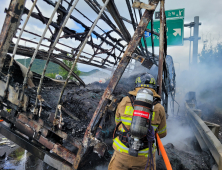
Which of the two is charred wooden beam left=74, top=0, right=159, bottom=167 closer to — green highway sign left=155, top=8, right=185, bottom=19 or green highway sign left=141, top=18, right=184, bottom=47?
green highway sign left=141, top=18, right=184, bottom=47

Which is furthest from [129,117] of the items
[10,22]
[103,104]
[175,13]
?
[175,13]

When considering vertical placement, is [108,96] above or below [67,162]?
above

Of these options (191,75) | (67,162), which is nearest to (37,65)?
(191,75)

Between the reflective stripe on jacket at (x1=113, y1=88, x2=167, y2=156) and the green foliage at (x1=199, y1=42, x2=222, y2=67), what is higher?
the green foliage at (x1=199, y1=42, x2=222, y2=67)

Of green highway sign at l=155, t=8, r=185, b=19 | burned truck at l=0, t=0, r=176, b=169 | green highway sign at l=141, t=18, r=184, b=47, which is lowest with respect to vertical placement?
burned truck at l=0, t=0, r=176, b=169

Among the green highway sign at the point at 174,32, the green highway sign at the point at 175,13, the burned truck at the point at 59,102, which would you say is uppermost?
the green highway sign at the point at 175,13

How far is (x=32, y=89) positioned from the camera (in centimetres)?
360

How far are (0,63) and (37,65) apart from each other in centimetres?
11266

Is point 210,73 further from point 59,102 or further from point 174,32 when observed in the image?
point 59,102

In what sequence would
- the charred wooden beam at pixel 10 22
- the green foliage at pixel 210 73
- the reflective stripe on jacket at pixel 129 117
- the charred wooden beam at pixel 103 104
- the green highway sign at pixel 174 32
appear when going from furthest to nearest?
1. the green foliage at pixel 210 73
2. the green highway sign at pixel 174 32
3. the charred wooden beam at pixel 10 22
4. the charred wooden beam at pixel 103 104
5. the reflective stripe on jacket at pixel 129 117

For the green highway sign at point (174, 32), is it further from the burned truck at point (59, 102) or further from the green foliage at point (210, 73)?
the green foliage at point (210, 73)

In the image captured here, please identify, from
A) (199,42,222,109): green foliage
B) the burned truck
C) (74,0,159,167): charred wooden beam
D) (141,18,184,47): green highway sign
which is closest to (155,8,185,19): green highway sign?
(141,18,184,47): green highway sign

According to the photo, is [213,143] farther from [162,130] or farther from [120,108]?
[120,108]

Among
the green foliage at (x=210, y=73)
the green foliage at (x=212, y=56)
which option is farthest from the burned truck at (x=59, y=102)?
the green foliage at (x=212, y=56)
